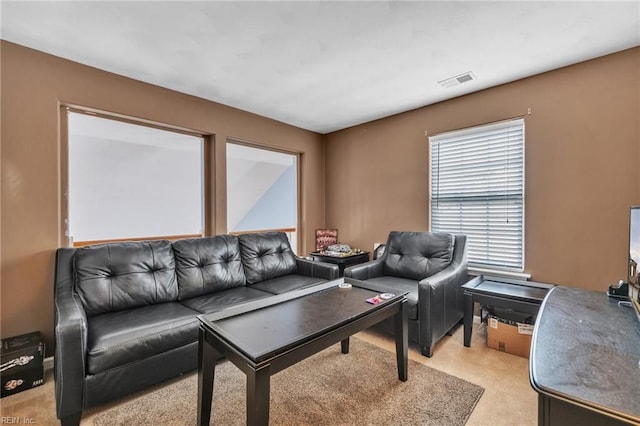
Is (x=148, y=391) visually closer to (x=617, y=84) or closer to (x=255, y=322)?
(x=255, y=322)

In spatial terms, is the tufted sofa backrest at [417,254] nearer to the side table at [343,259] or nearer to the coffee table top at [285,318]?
the side table at [343,259]

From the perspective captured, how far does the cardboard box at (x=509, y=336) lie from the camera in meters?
2.29

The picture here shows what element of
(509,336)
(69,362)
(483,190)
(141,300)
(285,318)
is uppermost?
(483,190)

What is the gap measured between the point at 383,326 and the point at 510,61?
103 inches

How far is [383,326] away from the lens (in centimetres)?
259

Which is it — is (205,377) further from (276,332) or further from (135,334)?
(135,334)

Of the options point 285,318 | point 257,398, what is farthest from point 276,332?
point 257,398

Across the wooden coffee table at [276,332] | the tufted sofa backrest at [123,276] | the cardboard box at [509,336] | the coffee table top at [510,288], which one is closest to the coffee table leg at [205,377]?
the wooden coffee table at [276,332]

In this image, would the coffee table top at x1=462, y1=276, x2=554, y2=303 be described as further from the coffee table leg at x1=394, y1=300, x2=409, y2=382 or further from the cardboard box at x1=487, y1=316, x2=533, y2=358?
the coffee table leg at x1=394, y1=300, x2=409, y2=382

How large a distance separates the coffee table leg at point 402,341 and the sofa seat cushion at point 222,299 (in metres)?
1.17

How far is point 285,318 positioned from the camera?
5.33ft

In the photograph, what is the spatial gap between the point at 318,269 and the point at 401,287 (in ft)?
3.06

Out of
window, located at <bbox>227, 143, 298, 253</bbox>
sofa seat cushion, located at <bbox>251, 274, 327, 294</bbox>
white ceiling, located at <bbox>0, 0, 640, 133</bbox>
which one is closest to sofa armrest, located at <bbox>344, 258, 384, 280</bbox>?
sofa seat cushion, located at <bbox>251, 274, 327, 294</bbox>

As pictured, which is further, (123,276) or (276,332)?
(123,276)
